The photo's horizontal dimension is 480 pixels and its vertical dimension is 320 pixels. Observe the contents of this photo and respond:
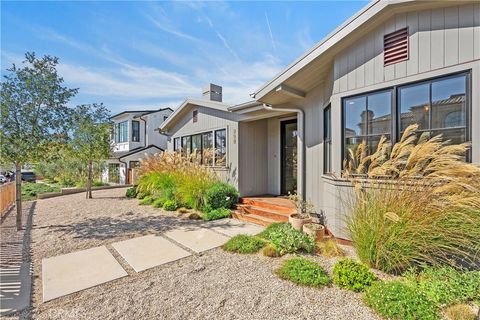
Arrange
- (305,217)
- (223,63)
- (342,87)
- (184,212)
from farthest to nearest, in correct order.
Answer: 1. (223,63)
2. (184,212)
3. (305,217)
4. (342,87)

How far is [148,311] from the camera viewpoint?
2730 millimetres

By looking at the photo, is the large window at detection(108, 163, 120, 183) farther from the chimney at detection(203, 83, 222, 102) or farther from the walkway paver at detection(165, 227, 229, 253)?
the walkway paver at detection(165, 227, 229, 253)

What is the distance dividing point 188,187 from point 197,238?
3.03 meters

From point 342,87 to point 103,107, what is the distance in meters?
11.7

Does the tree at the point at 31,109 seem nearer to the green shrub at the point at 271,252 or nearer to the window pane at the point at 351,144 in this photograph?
the green shrub at the point at 271,252

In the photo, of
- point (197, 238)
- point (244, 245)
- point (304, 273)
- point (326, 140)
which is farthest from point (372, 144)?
point (197, 238)

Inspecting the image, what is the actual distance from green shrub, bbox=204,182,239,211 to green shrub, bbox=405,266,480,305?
215 inches

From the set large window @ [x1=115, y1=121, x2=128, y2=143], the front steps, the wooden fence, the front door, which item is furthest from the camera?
large window @ [x1=115, y1=121, x2=128, y2=143]

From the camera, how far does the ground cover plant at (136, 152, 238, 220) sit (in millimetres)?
7652

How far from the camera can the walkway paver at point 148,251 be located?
4086 millimetres

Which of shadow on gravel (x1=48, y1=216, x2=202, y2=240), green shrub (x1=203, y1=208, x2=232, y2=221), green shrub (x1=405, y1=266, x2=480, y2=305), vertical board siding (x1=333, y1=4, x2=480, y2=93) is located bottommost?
shadow on gravel (x1=48, y1=216, x2=202, y2=240)

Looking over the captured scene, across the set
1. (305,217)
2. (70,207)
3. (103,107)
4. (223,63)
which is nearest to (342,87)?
(305,217)

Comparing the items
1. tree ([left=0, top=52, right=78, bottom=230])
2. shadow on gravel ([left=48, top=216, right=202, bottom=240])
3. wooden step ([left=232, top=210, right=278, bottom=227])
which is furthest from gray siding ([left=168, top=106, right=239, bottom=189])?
tree ([left=0, top=52, right=78, bottom=230])

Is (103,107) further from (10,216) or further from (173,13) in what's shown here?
(173,13)
